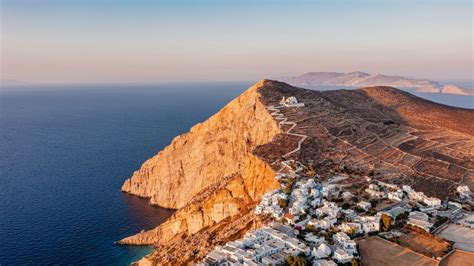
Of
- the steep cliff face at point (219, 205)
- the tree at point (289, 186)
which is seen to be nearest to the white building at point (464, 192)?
the tree at point (289, 186)

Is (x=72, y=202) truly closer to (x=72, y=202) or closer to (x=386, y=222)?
(x=72, y=202)

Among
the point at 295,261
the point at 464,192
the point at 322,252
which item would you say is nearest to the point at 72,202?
the point at 295,261

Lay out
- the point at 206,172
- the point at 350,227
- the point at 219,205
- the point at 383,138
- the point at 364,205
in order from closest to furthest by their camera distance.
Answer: the point at 350,227
the point at 364,205
the point at 219,205
the point at 383,138
the point at 206,172

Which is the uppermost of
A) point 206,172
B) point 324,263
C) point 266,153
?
point 266,153

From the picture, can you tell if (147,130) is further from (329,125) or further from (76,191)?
(329,125)

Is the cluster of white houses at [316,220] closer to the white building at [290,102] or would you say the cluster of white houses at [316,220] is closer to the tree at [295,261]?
the tree at [295,261]

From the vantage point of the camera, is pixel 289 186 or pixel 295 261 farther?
pixel 289 186
